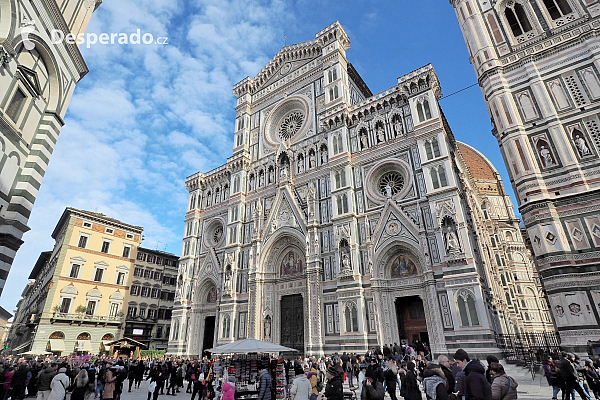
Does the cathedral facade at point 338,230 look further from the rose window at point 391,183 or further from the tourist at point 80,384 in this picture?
the tourist at point 80,384

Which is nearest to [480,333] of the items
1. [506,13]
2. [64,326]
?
[506,13]

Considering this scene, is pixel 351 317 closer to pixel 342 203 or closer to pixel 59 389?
pixel 342 203

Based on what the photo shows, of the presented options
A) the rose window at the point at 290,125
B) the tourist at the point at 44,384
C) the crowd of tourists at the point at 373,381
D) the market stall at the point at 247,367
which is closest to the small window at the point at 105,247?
the rose window at the point at 290,125

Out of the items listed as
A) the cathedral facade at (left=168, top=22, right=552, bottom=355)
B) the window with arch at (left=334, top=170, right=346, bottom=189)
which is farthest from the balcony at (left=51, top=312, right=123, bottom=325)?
the window with arch at (left=334, top=170, right=346, bottom=189)

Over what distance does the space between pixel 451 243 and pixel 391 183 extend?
5911mm

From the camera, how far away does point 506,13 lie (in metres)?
19.4

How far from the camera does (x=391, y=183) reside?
2142 centimetres

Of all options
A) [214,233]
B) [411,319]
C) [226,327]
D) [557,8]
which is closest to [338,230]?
[411,319]

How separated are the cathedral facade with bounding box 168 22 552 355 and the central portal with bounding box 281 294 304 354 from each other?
99 millimetres

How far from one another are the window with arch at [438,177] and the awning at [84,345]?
35475mm

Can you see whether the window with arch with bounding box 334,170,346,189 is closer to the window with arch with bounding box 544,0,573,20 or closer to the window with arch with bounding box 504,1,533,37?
the window with arch with bounding box 504,1,533,37

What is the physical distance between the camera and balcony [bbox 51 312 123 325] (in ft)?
101

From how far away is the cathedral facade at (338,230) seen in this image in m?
17.8

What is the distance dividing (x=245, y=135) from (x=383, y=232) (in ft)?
59.4
